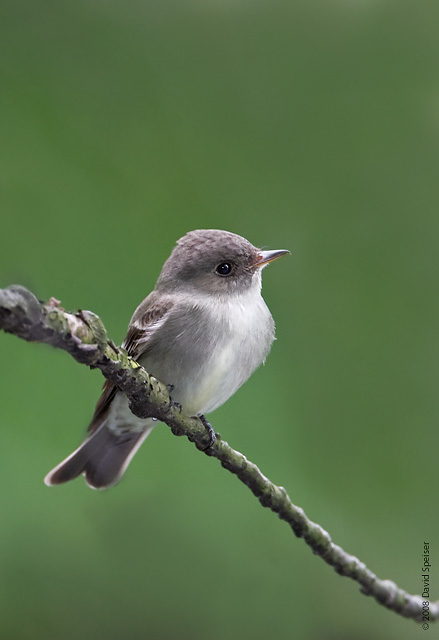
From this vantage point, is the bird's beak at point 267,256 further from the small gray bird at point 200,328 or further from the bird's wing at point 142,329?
the bird's wing at point 142,329

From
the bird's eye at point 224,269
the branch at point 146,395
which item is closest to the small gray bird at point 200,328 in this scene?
the bird's eye at point 224,269

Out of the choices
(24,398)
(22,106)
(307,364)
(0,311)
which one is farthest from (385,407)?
(0,311)

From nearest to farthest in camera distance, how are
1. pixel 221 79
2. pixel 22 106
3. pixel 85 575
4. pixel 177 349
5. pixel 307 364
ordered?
pixel 177 349 → pixel 85 575 → pixel 22 106 → pixel 307 364 → pixel 221 79

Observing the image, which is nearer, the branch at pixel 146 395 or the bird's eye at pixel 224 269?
the branch at pixel 146 395

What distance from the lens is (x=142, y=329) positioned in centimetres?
172

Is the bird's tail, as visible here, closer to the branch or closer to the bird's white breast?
the bird's white breast

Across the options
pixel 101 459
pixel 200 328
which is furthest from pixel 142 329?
pixel 101 459

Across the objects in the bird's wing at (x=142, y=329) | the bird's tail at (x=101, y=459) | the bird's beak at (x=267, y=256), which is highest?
the bird's beak at (x=267, y=256)

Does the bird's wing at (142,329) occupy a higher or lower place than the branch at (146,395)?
higher

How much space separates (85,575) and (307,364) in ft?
2.53

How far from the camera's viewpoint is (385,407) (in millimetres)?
2035

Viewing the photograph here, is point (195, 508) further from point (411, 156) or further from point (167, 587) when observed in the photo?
point (411, 156)

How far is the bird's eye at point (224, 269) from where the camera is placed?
1.77 meters

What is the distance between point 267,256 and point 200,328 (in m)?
0.23
